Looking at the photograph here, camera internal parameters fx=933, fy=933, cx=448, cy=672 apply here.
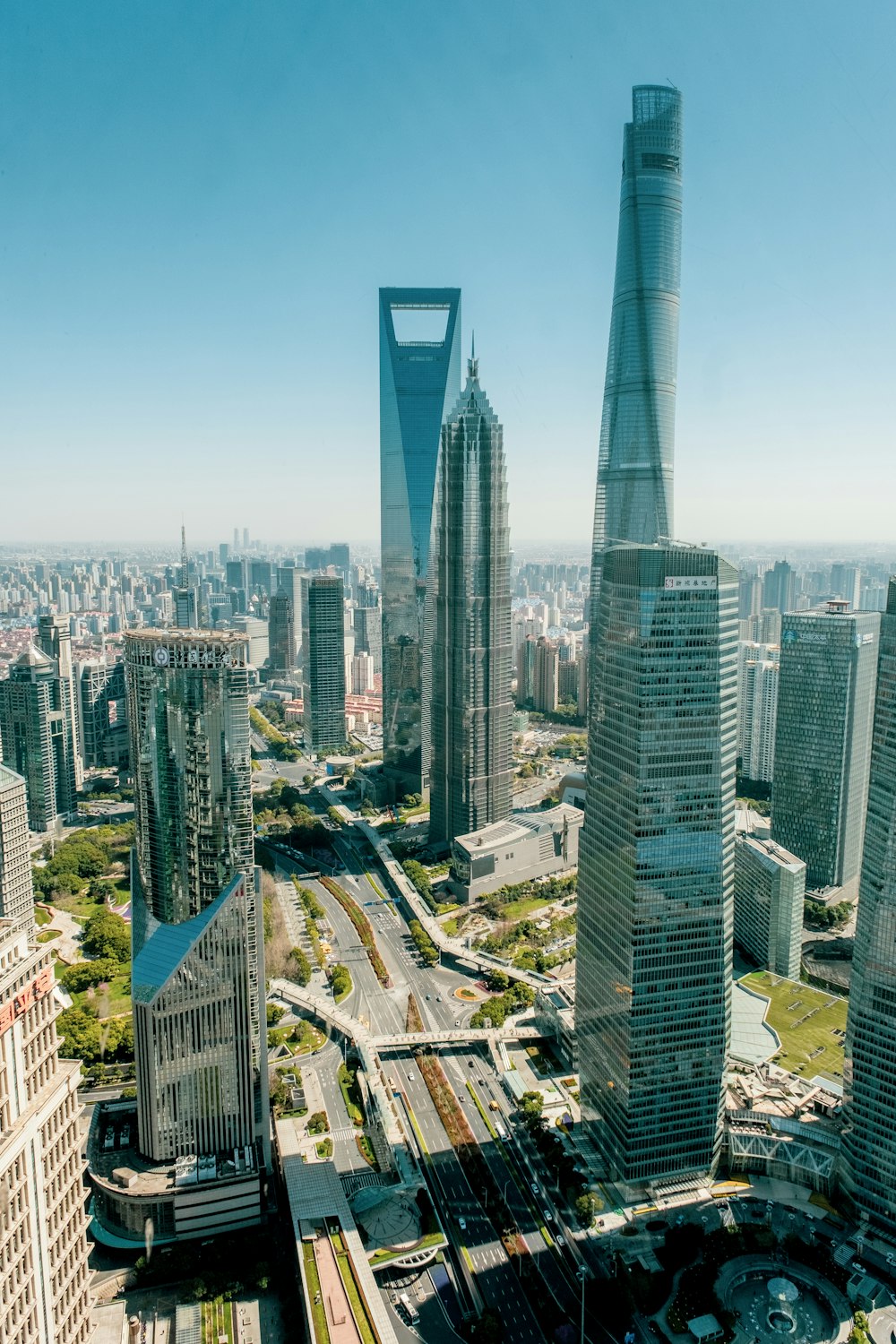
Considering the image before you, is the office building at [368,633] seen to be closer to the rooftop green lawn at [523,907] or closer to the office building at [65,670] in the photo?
the office building at [65,670]

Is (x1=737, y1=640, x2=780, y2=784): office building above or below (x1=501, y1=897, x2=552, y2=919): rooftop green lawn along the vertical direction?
above

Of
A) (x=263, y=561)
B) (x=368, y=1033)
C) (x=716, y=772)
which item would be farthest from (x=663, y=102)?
(x=263, y=561)

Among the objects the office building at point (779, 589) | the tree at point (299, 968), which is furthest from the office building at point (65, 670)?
the office building at point (779, 589)

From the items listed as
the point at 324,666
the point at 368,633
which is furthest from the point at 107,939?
the point at 368,633

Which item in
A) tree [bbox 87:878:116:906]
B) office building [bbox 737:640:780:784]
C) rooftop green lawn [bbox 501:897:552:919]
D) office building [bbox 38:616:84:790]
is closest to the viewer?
rooftop green lawn [bbox 501:897:552:919]

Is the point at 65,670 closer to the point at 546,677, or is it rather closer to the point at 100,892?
the point at 100,892

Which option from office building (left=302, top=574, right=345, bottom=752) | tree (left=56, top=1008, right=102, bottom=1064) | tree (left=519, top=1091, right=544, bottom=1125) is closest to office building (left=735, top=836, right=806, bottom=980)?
tree (left=519, top=1091, right=544, bottom=1125)

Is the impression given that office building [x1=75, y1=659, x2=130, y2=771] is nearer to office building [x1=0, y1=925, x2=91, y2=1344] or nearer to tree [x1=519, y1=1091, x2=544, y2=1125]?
tree [x1=519, y1=1091, x2=544, y2=1125]
